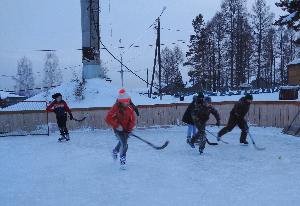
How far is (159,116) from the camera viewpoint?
17.6 m

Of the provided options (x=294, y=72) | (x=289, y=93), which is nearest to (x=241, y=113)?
(x=289, y=93)

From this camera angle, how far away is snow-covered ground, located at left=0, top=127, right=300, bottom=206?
5.98 metres

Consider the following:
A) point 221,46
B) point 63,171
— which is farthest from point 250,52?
point 63,171

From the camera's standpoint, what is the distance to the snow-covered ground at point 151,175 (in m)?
5.98

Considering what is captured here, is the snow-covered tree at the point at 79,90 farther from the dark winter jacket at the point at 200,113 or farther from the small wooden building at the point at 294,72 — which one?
the small wooden building at the point at 294,72

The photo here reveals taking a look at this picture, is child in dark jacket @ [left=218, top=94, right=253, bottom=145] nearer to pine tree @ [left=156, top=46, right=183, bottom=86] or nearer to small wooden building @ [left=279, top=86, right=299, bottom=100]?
small wooden building @ [left=279, top=86, right=299, bottom=100]

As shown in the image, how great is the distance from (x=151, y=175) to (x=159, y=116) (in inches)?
392

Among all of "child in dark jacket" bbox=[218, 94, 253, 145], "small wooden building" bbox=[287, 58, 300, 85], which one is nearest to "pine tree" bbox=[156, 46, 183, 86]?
"small wooden building" bbox=[287, 58, 300, 85]

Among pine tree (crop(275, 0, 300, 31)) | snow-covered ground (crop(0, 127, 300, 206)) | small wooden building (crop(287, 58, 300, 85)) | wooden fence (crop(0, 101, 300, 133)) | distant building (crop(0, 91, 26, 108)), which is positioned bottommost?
snow-covered ground (crop(0, 127, 300, 206))

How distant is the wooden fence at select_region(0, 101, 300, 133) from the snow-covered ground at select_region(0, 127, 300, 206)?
3.01 m

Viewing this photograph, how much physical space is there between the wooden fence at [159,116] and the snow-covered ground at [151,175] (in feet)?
9.89

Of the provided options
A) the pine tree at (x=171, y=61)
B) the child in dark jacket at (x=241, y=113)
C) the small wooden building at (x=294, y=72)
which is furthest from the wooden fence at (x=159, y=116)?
the pine tree at (x=171, y=61)

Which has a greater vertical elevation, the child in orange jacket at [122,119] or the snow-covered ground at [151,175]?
the child in orange jacket at [122,119]

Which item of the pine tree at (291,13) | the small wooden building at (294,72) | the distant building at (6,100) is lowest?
the distant building at (6,100)
